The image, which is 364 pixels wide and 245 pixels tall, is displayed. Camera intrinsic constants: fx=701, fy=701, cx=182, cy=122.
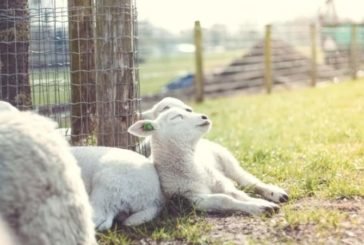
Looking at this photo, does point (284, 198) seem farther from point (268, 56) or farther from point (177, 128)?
point (268, 56)

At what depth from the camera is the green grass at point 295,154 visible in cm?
429

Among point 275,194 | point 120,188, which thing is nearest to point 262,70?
point 275,194

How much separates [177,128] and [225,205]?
0.70 meters

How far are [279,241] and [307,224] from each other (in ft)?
1.03

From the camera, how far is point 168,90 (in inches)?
735

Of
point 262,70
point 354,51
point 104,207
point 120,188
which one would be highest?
point 354,51

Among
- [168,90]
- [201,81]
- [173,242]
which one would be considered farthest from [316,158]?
[168,90]

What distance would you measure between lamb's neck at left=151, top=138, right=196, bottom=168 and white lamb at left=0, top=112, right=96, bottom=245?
1.57 metres

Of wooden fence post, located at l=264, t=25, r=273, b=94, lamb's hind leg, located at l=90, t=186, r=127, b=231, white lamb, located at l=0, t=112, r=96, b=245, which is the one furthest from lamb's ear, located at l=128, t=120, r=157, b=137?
wooden fence post, located at l=264, t=25, r=273, b=94

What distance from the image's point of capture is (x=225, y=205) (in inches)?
183

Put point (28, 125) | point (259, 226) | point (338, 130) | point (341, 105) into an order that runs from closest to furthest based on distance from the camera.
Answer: point (28, 125), point (259, 226), point (338, 130), point (341, 105)

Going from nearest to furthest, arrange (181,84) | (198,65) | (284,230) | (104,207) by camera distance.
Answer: (284,230)
(104,207)
(198,65)
(181,84)

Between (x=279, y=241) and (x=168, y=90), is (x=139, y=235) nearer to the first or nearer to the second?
(x=279, y=241)

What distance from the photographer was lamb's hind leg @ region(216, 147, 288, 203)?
4980mm
